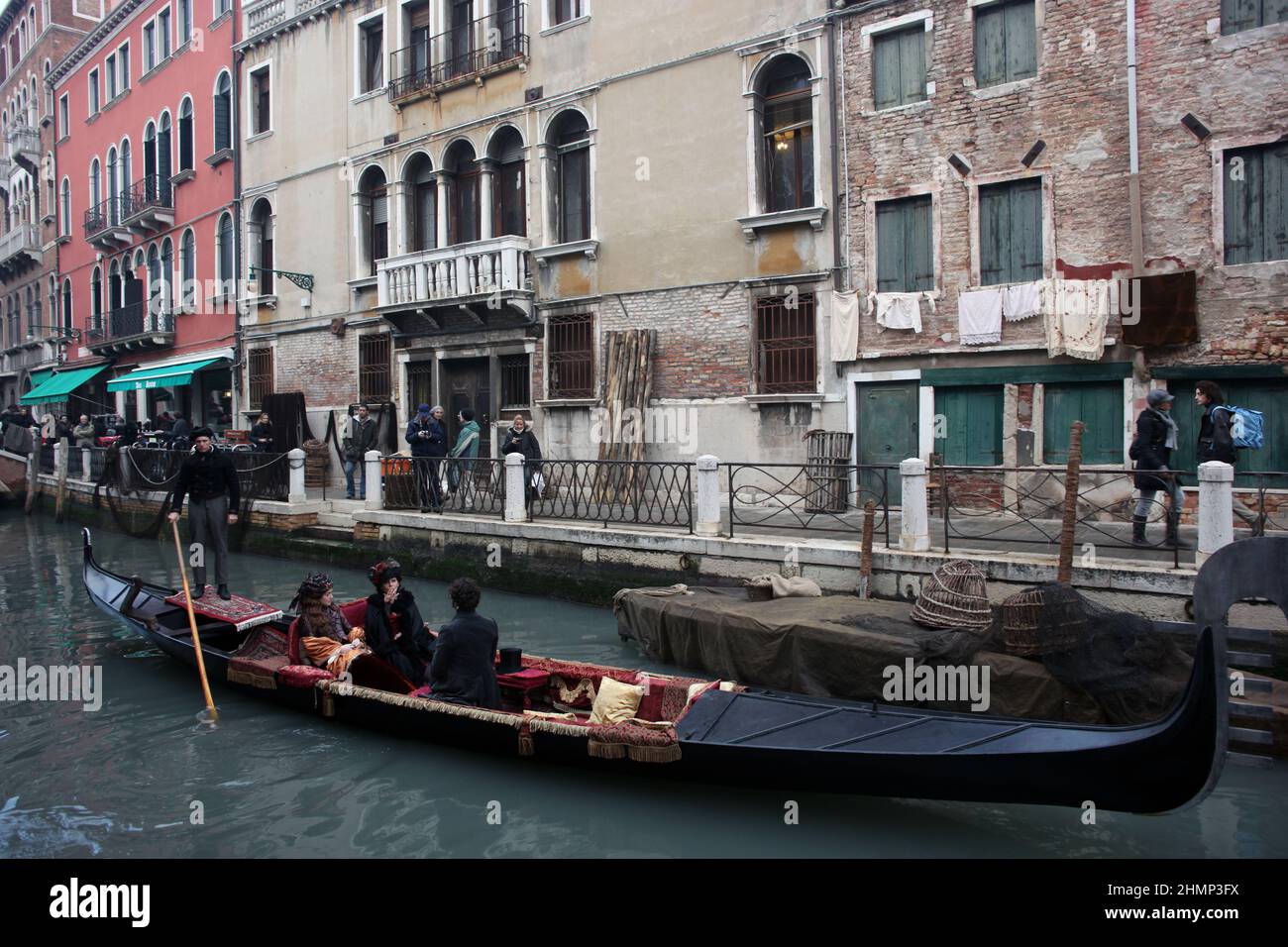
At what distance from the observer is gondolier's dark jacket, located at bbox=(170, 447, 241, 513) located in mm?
8840

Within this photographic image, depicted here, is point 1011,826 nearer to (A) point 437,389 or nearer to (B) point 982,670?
(B) point 982,670

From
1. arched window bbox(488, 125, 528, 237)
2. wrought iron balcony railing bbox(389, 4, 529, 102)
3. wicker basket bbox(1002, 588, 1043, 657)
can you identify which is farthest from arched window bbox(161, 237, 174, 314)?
wicker basket bbox(1002, 588, 1043, 657)

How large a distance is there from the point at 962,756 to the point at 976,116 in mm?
8217

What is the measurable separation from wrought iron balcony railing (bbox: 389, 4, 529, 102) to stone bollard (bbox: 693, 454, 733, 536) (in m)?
8.40

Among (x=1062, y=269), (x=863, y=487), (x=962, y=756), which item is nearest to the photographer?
(x=962, y=756)

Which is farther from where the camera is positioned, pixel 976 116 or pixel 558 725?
pixel 976 116

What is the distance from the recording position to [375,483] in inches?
491

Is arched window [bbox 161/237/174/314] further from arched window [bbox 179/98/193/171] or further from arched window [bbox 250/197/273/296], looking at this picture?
arched window [bbox 250/197/273/296]

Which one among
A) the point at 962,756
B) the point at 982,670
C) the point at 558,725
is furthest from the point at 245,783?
the point at 982,670

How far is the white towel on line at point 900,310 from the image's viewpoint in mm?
10750

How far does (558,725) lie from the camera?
5230mm

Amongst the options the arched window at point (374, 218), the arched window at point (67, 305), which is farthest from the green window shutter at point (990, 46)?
the arched window at point (67, 305)

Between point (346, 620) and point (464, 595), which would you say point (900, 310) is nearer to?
point (346, 620)
